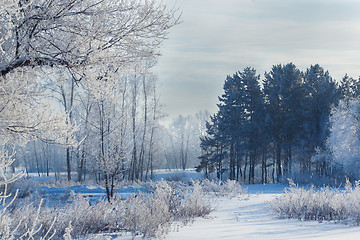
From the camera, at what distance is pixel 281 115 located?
36.0 m

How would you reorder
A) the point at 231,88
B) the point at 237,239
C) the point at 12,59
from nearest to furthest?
the point at 237,239
the point at 12,59
the point at 231,88

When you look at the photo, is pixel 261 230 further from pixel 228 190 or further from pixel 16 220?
pixel 228 190

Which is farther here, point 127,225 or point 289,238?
point 127,225

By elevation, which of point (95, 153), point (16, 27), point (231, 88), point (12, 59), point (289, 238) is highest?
point (231, 88)

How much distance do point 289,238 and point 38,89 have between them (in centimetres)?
517

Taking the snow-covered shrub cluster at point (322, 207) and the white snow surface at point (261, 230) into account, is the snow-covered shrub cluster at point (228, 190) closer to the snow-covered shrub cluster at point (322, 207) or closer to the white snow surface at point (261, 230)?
the white snow surface at point (261, 230)

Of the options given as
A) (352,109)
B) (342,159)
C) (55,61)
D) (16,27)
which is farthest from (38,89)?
(352,109)

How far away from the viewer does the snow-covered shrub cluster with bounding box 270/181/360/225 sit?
754cm

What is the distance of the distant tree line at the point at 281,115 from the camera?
3453 cm

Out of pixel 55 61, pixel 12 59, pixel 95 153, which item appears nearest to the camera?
pixel 12 59

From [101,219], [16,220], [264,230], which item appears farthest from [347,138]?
[16,220]

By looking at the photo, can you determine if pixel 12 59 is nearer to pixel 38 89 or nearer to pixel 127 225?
pixel 38 89

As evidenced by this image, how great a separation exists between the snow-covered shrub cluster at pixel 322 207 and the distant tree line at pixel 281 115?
25.6 metres

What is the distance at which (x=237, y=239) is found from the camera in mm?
5445
